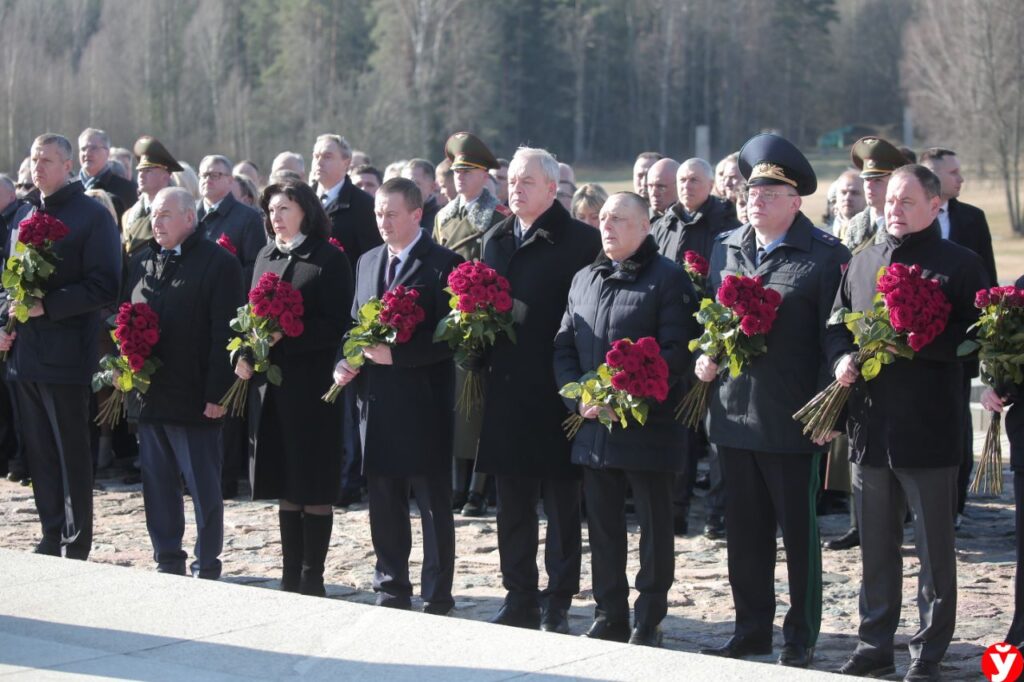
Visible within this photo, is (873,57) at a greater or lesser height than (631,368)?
greater

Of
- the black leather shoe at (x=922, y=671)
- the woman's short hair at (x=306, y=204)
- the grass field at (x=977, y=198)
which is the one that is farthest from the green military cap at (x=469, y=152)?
the grass field at (x=977, y=198)

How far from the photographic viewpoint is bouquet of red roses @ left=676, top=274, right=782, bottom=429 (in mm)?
6289

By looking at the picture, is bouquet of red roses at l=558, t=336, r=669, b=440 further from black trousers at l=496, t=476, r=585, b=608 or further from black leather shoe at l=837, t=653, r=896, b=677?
black leather shoe at l=837, t=653, r=896, b=677

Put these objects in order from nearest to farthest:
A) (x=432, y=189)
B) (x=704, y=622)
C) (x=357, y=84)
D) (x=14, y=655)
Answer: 1. (x=14, y=655)
2. (x=704, y=622)
3. (x=432, y=189)
4. (x=357, y=84)

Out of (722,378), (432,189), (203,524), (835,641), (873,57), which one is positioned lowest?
(835,641)

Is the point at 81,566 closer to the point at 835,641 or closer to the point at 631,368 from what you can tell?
the point at 631,368

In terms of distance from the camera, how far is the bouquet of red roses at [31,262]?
7.99 metres

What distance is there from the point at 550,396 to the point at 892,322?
6.12 ft

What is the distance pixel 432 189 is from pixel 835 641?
6.32 m

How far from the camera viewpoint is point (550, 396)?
7.15 m

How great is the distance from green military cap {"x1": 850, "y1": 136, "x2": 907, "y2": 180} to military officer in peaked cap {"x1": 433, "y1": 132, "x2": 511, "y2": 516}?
232cm

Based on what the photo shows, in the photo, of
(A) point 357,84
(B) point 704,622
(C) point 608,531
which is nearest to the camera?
(C) point 608,531

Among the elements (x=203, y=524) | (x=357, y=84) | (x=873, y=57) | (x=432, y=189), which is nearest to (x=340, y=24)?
Result: (x=357, y=84)

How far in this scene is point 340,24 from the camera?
65.0 m
